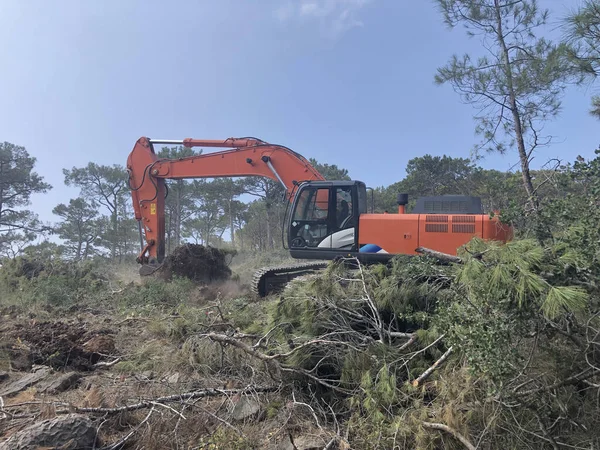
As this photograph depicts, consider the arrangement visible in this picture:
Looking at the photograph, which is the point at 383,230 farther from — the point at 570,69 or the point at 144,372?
the point at 144,372

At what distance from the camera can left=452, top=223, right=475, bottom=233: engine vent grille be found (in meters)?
6.90

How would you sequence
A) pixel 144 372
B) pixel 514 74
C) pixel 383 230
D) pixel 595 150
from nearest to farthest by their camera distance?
1. pixel 595 150
2. pixel 144 372
3. pixel 514 74
4. pixel 383 230

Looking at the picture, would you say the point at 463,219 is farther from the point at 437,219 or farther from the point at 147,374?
the point at 147,374

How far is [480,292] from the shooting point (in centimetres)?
244

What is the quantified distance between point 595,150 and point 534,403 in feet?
5.92

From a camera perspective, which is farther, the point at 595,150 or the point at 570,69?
the point at 570,69

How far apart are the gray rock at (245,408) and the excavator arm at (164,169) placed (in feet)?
23.9

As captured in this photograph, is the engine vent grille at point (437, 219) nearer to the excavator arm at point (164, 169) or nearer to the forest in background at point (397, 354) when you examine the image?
the forest in background at point (397, 354)

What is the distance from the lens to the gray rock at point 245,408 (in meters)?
3.23

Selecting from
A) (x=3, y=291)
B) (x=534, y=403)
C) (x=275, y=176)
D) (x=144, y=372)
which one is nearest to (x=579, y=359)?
(x=534, y=403)

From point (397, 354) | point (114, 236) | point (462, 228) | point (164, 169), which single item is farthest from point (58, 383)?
point (114, 236)

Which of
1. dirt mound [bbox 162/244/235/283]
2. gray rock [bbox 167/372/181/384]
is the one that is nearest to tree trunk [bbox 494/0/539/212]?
gray rock [bbox 167/372/181/384]

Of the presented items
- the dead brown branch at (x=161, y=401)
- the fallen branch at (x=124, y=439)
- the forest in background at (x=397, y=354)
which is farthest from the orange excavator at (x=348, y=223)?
the fallen branch at (x=124, y=439)

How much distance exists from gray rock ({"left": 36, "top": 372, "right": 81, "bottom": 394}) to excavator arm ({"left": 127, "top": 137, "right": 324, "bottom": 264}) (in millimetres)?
6774
